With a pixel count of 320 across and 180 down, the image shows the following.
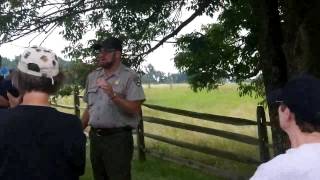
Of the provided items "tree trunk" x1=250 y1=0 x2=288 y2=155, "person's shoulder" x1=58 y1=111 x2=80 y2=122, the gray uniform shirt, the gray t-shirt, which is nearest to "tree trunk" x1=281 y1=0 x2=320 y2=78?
"tree trunk" x1=250 y1=0 x2=288 y2=155

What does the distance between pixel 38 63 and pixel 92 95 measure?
2.34 meters

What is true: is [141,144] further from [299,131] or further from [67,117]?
[299,131]

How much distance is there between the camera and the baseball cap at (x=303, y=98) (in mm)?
2117

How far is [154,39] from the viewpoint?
7520 mm

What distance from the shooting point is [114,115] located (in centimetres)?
480

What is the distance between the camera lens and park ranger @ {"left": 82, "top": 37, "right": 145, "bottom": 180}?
15.8 ft

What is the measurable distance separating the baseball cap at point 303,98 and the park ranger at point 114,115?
2.62 m

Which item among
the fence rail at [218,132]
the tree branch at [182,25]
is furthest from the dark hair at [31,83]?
the fence rail at [218,132]

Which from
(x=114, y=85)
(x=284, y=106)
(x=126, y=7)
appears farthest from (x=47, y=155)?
(x=126, y=7)

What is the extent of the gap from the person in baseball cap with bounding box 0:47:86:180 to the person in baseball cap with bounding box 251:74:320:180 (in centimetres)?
93

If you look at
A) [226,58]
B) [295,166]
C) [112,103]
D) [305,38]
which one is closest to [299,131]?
[295,166]

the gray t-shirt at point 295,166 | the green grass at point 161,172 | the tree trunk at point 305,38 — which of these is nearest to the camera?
the gray t-shirt at point 295,166

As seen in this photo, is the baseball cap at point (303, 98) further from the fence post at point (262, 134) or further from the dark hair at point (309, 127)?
the fence post at point (262, 134)

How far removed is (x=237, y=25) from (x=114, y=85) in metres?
4.41
